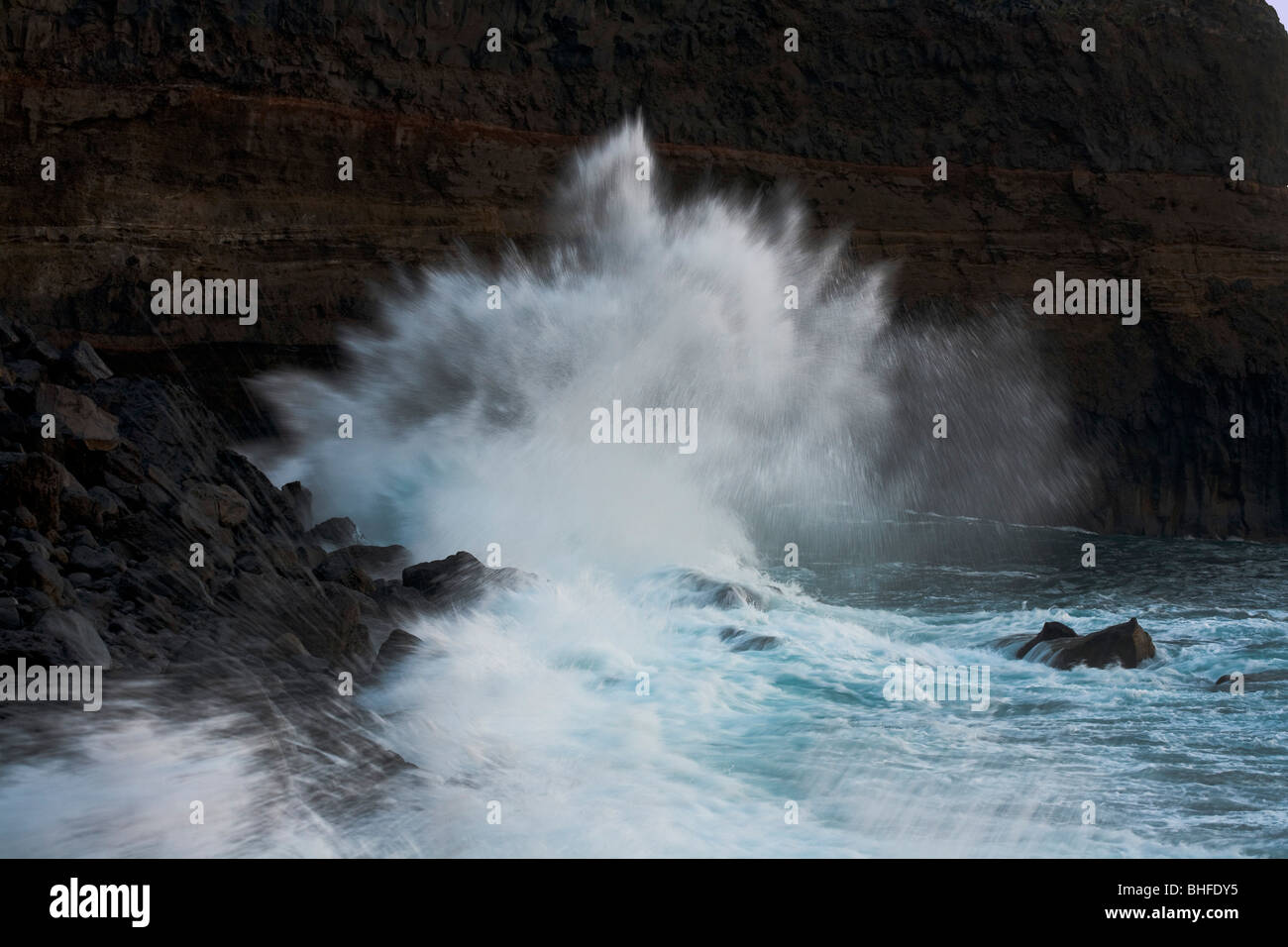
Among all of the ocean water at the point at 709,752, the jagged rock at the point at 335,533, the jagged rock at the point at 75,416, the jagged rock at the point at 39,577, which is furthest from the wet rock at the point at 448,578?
the jagged rock at the point at 39,577

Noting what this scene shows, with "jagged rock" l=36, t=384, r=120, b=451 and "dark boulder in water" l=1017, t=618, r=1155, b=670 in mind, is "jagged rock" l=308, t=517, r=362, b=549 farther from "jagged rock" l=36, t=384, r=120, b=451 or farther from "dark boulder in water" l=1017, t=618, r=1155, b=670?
"dark boulder in water" l=1017, t=618, r=1155, b=670

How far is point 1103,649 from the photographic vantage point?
32.3 feet

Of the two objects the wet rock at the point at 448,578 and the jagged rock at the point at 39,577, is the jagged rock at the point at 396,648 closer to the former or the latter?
the wet rock at the point at 448,578

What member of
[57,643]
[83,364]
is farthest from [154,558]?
[83,364]

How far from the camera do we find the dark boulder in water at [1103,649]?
978cm

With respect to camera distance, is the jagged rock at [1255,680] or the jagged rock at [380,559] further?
the jagged rock at [380,559]

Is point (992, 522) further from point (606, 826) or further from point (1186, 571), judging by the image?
point (606, 826)

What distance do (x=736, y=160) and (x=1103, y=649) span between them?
1339 centimetres

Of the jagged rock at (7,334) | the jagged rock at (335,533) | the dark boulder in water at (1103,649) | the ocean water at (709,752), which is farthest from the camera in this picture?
the jagged rock at (335,533)

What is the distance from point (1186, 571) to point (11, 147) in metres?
17.5

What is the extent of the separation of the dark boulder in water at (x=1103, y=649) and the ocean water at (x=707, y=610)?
139 millimetres

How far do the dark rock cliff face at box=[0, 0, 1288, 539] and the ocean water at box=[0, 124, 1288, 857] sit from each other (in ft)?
2.84

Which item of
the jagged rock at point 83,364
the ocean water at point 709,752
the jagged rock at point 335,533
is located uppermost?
the jagged rock at point 83,364

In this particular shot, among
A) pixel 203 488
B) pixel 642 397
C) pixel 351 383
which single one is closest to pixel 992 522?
pixel 642 397
